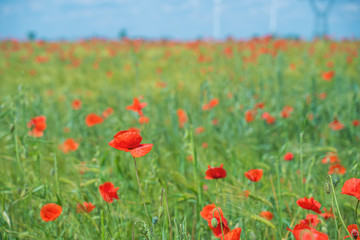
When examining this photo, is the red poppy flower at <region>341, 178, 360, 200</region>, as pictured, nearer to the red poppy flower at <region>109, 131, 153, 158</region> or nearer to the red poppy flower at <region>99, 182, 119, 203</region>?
the red poppy flower at <region>109, 131, 153, 158</region>

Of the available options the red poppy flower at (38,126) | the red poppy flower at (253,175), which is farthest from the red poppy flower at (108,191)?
the red poppy flower at (38,126)

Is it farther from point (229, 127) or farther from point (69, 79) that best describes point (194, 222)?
point (69, 79)

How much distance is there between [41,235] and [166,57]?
5.28 metres

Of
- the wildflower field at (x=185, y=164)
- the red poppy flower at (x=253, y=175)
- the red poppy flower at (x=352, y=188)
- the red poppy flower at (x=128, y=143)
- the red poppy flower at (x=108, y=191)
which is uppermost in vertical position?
the red poppy flower at (x=128, y=143)

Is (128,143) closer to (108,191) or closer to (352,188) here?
(108,191)

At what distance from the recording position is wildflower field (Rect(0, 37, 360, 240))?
0.79 meters

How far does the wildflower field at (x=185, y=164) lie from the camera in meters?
0.79

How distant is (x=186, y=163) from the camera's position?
166cm

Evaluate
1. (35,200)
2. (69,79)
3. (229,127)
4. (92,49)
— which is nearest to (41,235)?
(35,200)

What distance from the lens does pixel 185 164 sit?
1.63 m

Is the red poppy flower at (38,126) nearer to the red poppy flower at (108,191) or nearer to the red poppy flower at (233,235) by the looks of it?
the red poppy flower at (108,191)

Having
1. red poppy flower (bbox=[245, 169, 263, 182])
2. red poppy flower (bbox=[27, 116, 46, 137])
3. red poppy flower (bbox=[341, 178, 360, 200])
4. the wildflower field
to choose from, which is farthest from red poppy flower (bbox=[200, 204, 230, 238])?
red poppy flower (bbox=[27, 116, 46, 137])

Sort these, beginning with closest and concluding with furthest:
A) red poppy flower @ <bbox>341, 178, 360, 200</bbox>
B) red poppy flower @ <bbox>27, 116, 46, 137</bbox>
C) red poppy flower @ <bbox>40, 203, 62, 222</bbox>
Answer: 1. red poppy flower @ <bbox>341, 178, 360, 200</bbox>
2. red poppy flower @ <bbox>40, 203, 62, 222</bbox>
3. red poppy flower @ <bbox>27, 116, 46, 137</bbox>

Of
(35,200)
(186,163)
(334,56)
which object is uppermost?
(334,56)
